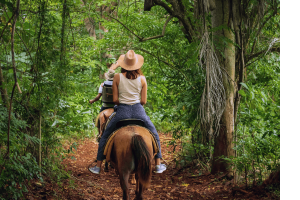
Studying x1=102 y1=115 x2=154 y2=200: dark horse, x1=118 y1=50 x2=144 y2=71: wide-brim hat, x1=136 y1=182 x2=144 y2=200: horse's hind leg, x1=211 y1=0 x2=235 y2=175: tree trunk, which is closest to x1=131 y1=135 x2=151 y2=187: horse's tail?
x1=102 y1=115 x2=154 y2=200: dark horse

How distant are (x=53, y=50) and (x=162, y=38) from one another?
337 centimetres

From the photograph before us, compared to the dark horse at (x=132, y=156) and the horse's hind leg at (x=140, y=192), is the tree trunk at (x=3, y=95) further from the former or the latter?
the horse's hind leg at (x=140, y=192)

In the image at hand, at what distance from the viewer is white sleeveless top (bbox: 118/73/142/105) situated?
452 cm

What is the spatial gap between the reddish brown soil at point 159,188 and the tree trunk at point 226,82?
1.95ft

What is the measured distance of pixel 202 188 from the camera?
17.9 feet

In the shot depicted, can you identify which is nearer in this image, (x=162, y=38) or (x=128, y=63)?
(x=128, y=63)

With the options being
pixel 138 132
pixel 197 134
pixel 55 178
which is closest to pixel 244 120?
pixel 197 134

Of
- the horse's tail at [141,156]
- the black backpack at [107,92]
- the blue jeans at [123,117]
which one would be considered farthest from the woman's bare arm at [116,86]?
the black backpack at [107,92]

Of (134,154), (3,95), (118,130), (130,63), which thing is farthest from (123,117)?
(3,95)

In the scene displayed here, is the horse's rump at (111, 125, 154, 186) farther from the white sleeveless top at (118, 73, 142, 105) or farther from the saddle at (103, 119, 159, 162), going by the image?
the white sleeveless top at (118, 73, 142, 105)

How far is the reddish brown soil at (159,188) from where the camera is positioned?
4543 millimetres

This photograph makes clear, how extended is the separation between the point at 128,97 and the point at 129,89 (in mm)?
140

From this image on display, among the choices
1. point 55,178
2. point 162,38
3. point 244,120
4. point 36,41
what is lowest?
point 55,178
